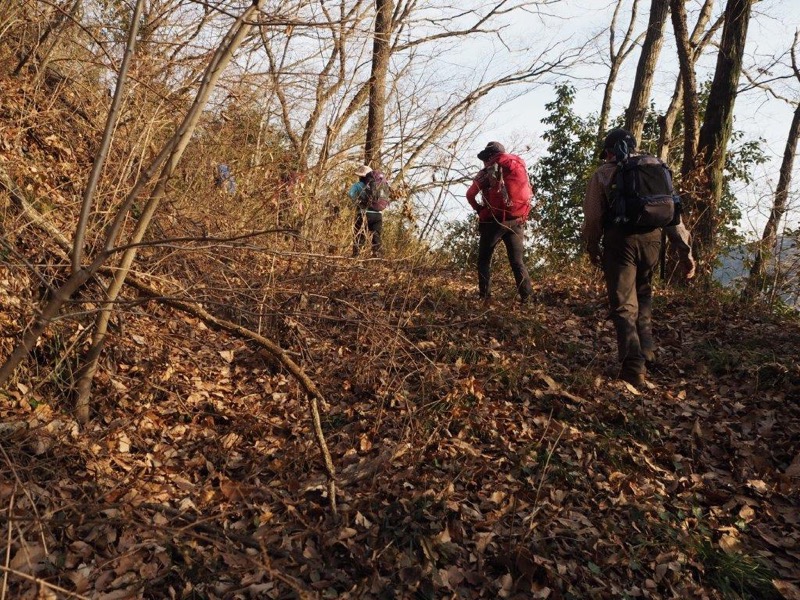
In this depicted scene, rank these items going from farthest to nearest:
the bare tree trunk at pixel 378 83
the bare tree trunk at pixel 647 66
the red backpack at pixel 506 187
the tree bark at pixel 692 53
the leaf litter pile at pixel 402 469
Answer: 1. the bare tree trunk at pixel 647 66
2. the bare tree trunk at pixel 378 83
3. the tree bark at pixel 692 53
4. the red backpack at pixel 506 187
5. the leaf litter pile at pixel 402 469

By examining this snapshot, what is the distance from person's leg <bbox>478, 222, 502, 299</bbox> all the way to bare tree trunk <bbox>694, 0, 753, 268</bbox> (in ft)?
10.1

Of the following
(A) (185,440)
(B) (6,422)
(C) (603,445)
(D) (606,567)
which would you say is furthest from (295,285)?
(D) (606,567)

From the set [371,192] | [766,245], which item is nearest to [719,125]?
[766,245]

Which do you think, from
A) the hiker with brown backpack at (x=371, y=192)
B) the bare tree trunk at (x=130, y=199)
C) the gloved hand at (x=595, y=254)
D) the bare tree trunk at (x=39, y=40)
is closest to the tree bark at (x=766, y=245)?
the gloved hand at (x=595, y=254)

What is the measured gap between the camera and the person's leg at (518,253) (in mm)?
6789

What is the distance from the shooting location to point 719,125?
808 cm

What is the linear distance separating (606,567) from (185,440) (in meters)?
2.97

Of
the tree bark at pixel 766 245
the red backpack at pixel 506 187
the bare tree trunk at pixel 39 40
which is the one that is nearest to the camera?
the bare tree trunk at pixel 39 40

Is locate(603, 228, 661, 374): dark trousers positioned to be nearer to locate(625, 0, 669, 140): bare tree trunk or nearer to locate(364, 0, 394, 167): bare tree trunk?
locate(364, 0, 394, 167): bare tree trunk

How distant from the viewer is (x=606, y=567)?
338 centimetres

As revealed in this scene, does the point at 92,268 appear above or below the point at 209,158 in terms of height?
below

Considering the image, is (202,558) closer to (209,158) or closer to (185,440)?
(185,440)

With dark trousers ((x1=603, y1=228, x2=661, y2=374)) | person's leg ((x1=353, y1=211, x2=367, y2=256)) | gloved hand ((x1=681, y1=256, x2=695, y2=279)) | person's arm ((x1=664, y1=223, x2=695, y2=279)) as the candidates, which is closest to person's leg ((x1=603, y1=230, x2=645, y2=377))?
dark trousers ((x1=603, y1=228, x2=661, y2=374))

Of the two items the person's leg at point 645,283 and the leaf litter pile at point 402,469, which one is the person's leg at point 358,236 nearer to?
the leaf litter pile at point 402,469
